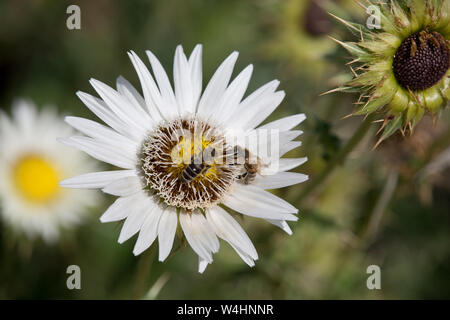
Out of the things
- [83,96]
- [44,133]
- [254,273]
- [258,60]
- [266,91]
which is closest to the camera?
[83,96]

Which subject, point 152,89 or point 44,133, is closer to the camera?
point 152,89

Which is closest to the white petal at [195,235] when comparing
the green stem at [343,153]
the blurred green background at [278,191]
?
the blurred green background at [278,191]

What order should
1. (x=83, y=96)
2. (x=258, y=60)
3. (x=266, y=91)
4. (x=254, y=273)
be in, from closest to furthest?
(x=83, y=96) < (x=266, y=91) < (x=254, y=273) < (x=258, y=60)

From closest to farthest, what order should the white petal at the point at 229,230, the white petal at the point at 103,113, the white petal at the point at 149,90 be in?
the white petal at the point at 229,230
the white petal at the point at 103,113
the white petal at the point at 149,90

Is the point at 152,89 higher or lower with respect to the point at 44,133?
lower

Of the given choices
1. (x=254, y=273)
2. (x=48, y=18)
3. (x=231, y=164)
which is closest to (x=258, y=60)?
(x=48, y=18)

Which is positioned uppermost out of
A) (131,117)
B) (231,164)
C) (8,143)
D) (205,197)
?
(8,143)

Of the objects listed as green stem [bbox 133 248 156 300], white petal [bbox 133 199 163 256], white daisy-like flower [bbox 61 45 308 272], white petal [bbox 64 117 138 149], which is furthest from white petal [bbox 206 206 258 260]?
white petal [bbox 64 117 138 149]

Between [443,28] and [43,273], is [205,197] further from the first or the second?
[43,273]

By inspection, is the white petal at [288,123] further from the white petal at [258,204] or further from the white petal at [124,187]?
the white petal at [124,187]
